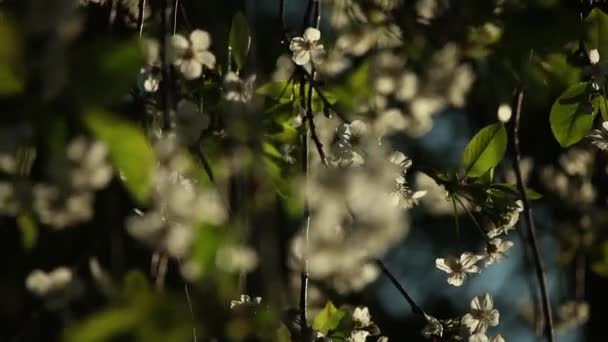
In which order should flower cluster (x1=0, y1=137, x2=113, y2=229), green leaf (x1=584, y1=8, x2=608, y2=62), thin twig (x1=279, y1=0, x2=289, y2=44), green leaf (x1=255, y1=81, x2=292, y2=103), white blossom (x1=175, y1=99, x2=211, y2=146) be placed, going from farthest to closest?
thin twig (x1=279, y1=0, x2=289, y2=44), green leaf (x1=255, y1=81, x2=292, y2=103), green leaf (x1=584, y1=8, x2=608, y2=62), white blossom (x1=175, y1=99, x2=211, y2=146), flower cluster (x1=0, y1=137, x2=113, y2=229)

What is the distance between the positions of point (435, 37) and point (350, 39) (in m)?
0.46

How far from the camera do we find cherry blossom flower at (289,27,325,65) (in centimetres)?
127

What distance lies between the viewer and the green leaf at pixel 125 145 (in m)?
0.63

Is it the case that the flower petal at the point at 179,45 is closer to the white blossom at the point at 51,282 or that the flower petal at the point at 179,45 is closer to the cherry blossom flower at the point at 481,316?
the white blossom at the point at 51,282

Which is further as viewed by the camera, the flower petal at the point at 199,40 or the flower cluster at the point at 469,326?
the flower cluster at the point at 469,326

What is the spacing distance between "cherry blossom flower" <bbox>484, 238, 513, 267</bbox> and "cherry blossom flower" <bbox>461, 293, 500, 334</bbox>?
7cm

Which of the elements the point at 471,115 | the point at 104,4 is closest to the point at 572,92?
the point at 104,4

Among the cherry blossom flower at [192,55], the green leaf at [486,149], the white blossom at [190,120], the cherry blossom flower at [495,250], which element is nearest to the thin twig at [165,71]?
the white blossom at [190,120]

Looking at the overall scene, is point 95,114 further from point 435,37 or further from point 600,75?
point 600,75

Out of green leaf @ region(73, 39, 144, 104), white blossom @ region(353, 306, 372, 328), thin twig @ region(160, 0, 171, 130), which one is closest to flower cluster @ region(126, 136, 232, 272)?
thin twig @ region(160, 0, 171, 130)

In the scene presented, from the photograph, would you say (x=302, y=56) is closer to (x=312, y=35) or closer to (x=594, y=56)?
(x=312, y=35)

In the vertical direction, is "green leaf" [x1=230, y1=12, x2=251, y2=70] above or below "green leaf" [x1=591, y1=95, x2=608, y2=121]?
above

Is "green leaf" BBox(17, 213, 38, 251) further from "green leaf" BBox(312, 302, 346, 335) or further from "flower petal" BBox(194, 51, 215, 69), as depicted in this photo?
"green leaf" BBox(312, 302, 346, 335)

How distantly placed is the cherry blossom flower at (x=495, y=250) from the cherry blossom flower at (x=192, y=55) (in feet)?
1.31
